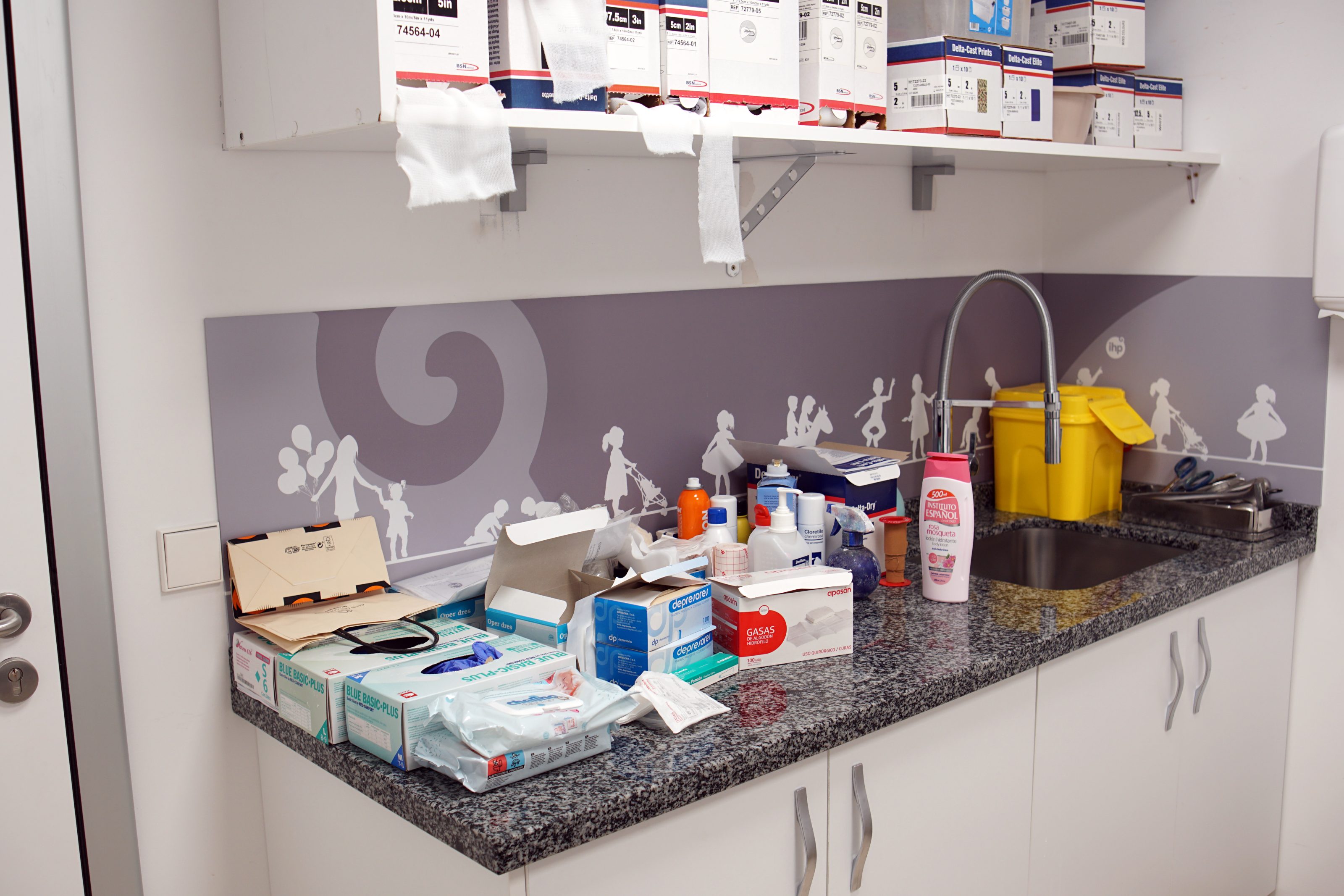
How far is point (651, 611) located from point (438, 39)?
70 cm

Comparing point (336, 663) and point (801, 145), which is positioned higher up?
point (801, 145)

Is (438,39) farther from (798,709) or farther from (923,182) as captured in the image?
(923,182)

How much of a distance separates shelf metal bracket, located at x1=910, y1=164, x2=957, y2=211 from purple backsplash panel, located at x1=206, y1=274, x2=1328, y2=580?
16 centimetres

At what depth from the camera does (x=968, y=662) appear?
152 cm

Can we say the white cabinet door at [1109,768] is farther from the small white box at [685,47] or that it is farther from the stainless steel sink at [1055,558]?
the small white box at [685,47]

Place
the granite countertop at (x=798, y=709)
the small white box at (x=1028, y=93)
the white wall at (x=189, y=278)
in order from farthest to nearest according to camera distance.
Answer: the small white box at (x=1028, y=93) → the white wall at (x=189, y=278) → the granite countertop at (x=798, y=709)

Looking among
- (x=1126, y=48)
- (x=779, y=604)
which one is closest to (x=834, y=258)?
(x=1126, y=48)

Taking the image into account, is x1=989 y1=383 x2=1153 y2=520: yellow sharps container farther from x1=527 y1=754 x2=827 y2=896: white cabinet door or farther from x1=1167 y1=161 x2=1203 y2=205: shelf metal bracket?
x1=527 y1=754 x2=827 y2=896: white cabinet door

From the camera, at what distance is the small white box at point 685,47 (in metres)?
1.40

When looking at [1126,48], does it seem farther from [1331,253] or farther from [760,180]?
[760,180]

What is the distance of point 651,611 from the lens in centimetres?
138

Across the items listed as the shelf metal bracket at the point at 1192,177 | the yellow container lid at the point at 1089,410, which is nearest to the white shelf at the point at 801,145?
the shelf metal bracket at the point at 1192,177

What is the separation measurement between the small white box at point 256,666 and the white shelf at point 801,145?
628 millimetres

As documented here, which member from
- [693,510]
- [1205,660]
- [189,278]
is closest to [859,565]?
[693,510]
